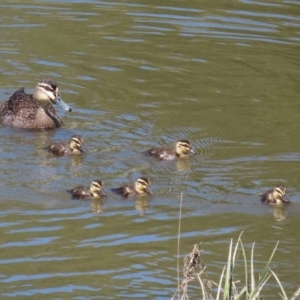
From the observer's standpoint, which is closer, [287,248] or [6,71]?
[287,248]

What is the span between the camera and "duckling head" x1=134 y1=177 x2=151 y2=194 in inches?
326

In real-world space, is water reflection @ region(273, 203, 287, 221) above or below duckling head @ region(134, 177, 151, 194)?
below

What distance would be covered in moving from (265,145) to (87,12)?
5.94m

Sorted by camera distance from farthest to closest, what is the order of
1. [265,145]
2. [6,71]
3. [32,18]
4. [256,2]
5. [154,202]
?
[256,2] → [32,18] → [6,71] → [265,145] → [154,202]

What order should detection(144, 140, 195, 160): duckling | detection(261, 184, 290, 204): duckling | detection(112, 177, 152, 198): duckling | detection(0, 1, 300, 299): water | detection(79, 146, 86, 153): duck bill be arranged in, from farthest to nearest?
detection(79, 146, 86, 153): duck bill → detection(144, 140, 195, 160): duckling → detection(112, 177, 152, 198): duckling → detection(261, 184, 290, 204): duckling → detection(0, 1, 300, 299): water

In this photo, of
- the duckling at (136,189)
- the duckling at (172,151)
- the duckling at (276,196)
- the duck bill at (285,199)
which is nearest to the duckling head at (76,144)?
the duckling at (172,151)

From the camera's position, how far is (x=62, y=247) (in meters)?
7.15

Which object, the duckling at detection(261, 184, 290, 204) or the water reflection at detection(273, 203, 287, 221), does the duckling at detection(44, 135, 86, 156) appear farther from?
the water reflection at detection(273, 203, 287, 221)

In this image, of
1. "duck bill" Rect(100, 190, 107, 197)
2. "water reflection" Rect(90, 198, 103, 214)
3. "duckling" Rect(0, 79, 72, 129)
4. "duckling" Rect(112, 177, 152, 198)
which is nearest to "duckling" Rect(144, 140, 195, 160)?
"duckling" Rect(112, 177, 152, 198)

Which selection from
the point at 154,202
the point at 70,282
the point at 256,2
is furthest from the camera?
the point at 256,2

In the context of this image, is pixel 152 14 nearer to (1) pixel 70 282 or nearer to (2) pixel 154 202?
(2) pixel 154 202

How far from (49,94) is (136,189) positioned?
9.61 ft

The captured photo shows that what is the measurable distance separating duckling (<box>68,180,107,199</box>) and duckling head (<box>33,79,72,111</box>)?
2574mm

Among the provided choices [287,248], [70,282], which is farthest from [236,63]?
[70,282]
